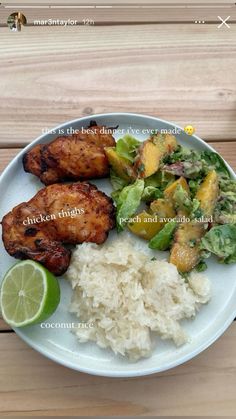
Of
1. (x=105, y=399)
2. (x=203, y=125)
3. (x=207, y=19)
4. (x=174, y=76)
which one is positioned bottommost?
(x=105, y=399)

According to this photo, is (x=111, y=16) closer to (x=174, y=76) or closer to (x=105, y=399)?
(x=174, y=76)

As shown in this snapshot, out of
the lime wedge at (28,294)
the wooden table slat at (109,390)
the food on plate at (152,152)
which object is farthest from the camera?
the food on plate at (152,152)

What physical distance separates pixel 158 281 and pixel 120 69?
1019 mm

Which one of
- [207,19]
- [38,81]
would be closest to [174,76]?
[207,19]

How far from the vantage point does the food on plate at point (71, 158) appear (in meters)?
1.77

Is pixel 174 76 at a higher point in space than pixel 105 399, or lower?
higher

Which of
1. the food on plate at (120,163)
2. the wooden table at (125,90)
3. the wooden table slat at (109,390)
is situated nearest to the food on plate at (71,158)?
the food on plate at (120,163)

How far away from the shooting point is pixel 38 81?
2137 mm

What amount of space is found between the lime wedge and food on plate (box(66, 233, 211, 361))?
119 mm

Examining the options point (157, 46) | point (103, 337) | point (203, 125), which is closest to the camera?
point (103, 337)

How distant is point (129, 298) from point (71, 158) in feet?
1.73

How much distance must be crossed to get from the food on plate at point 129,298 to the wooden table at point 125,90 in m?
0.17

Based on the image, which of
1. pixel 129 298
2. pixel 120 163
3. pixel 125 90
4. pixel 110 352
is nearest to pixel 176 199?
pixel 120 163

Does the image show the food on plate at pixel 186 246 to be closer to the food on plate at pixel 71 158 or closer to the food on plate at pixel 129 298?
the food on plate at pixel 129 298
